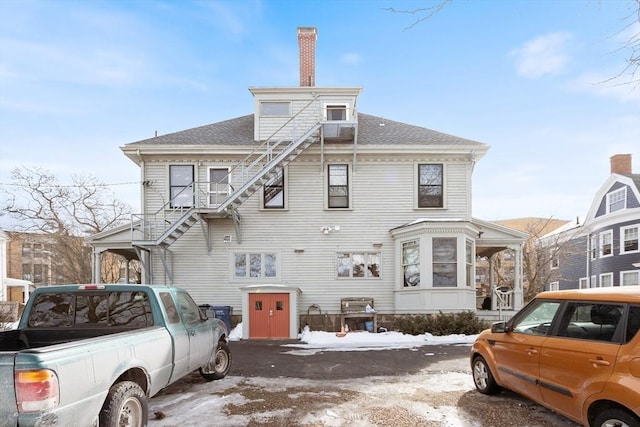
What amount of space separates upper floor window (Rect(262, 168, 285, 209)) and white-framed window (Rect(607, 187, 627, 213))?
21.8m

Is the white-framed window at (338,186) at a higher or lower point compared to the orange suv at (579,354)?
higher

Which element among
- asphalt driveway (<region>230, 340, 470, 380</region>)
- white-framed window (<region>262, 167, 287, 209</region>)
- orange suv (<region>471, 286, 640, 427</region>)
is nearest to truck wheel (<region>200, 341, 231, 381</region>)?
asphalt driveway (<region>230, 340, 470, 380</region>)

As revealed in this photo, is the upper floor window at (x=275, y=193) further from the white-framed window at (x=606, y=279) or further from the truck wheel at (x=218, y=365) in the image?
the white-framed window at (x=606, y=279)

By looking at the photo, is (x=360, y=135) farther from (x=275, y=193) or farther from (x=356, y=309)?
(x=356, y=309)

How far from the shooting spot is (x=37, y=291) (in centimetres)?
518

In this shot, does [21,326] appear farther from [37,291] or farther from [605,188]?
[605,188]

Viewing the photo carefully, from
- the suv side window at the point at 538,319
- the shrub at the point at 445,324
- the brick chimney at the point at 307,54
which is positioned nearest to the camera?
the suv side window at the point at 538,319

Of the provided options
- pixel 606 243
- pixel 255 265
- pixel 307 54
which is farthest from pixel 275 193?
pixel 606 243

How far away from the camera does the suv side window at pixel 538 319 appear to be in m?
4.91

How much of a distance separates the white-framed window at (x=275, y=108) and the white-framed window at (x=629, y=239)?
21434 mm

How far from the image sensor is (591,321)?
4.27m

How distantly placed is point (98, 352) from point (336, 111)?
13.3m

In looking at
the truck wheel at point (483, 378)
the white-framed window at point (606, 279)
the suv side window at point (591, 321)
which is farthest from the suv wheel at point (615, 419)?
the white-framed window at point (606, 279)

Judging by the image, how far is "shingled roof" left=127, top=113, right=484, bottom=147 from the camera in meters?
15.0
